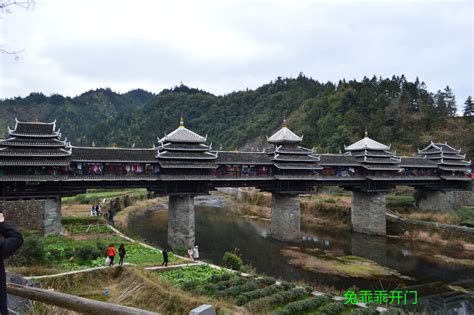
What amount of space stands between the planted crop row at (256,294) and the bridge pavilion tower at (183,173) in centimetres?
1417

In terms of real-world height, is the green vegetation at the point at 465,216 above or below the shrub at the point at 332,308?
below

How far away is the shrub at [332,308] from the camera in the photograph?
15484 millimetres

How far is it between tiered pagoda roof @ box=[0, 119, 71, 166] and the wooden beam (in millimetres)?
24501

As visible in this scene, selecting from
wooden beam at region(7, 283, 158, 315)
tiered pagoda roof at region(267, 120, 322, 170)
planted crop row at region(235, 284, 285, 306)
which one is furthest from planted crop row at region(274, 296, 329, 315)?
tiered pagoda roof at region(267, 120, 322, 170)

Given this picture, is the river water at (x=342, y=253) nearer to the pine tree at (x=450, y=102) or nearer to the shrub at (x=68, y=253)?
the shrub at (x=68, y=253)

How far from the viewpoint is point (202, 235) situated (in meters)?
38.6

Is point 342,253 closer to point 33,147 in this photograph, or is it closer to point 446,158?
point 446,158

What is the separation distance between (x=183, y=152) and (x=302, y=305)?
19026 mm

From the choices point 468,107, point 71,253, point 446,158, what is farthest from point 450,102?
point 71,253

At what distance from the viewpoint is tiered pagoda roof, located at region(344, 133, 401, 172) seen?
39.5 metres

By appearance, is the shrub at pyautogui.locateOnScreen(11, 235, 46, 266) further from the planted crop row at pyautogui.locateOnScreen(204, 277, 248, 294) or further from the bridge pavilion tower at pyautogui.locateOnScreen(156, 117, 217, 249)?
the bridge pavilion tower at pyautogui.locateOnScreen(156, 117, 217, 249)

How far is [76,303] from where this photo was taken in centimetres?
426

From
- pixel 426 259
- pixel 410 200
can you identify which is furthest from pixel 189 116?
pixel 426 259

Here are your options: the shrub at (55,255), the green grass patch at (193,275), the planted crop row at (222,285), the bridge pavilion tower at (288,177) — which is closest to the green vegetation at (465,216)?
the bridge pavilion tower at (288,177)
